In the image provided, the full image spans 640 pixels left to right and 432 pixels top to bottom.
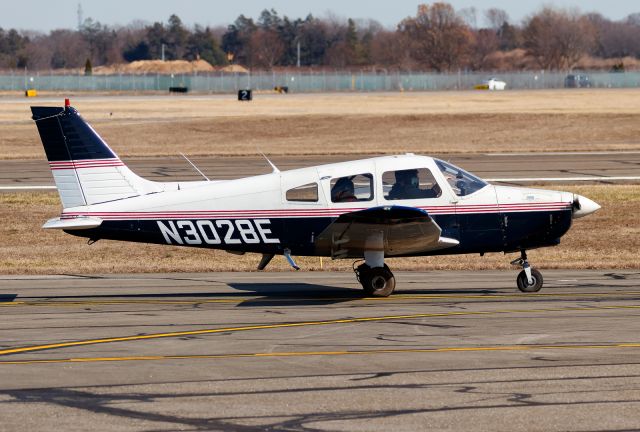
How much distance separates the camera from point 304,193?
56.7ft

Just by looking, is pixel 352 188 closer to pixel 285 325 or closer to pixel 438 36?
pixel 285 325

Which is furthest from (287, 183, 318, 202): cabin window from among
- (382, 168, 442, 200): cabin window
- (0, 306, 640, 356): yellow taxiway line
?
(0, 306, 640, 356): yellow taxiway line

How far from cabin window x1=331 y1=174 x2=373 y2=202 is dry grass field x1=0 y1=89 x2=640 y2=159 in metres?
29.8

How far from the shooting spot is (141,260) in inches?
920

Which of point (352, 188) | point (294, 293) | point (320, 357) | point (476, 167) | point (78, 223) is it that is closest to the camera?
point (320, 357)

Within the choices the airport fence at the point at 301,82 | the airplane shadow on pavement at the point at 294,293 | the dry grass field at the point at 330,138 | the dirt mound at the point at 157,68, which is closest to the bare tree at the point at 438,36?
the dirt mound at the point at 157,68

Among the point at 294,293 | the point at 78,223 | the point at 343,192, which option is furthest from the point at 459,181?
the point at 78,223

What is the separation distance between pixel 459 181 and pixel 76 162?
6.03 m

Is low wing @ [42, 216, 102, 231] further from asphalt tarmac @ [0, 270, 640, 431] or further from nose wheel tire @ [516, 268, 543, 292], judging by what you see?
nose wheel tire @ [516, 268, 543, 292]

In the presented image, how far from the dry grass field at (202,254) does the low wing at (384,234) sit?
14.0ft

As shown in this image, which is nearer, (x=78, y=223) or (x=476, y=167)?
(x=78, y=223)

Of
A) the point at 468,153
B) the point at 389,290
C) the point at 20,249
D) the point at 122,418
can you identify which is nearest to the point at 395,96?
the point at 468,153

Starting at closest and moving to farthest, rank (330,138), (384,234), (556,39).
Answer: (384,234)
(330,138)
(556,39)

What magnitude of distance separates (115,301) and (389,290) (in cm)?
433
